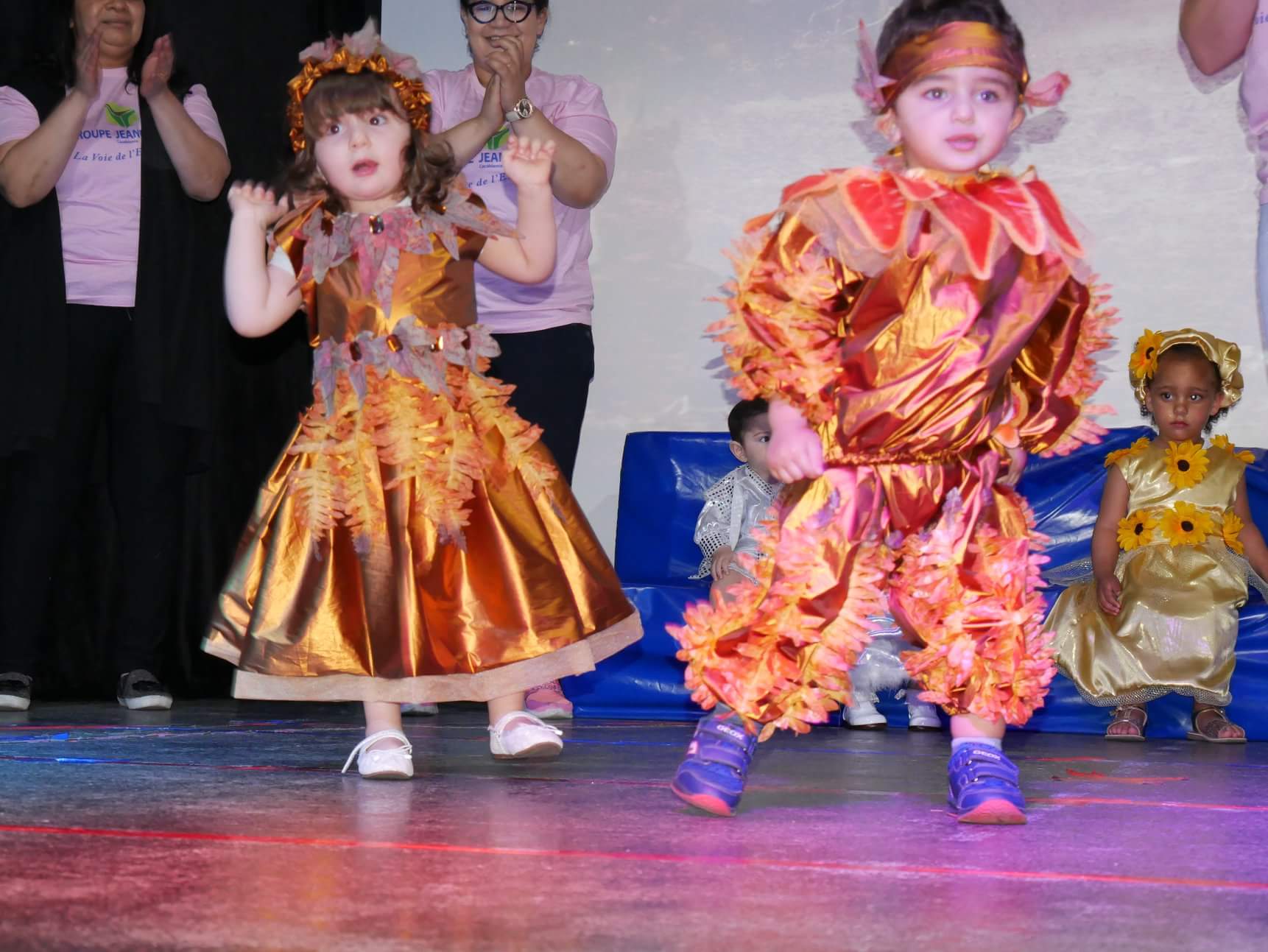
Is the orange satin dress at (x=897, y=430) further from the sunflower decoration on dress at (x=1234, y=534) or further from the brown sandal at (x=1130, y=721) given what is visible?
the sunflower decoration on dress at (x=1234, y=534)

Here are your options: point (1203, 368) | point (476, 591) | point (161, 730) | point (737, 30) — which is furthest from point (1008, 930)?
point (737, 30)

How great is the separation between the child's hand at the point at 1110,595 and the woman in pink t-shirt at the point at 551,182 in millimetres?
1236

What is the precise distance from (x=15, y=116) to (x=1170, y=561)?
2.81 metres

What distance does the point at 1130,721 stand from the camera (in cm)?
324

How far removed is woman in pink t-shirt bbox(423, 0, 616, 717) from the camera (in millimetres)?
3029

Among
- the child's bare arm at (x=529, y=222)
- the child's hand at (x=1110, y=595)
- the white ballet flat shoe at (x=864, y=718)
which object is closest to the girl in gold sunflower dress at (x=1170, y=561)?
the child's hand at (x=1110, y=595)

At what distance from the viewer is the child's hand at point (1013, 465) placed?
1.91m

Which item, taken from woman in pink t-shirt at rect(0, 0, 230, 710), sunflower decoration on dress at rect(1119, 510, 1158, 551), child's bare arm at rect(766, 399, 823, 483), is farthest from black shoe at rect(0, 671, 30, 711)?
sunflower decoration on dress at rect(1119, 510, 1158, 551)

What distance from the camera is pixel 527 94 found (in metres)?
3.25

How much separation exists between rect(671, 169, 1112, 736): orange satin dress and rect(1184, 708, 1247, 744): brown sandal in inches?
59.7

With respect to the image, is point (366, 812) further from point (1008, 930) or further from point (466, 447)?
point (1008, 930)

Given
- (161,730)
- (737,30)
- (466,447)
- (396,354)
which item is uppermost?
(737,30)

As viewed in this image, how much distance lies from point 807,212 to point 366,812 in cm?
91

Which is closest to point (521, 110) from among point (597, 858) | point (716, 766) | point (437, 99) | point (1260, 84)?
point (437, 99)
